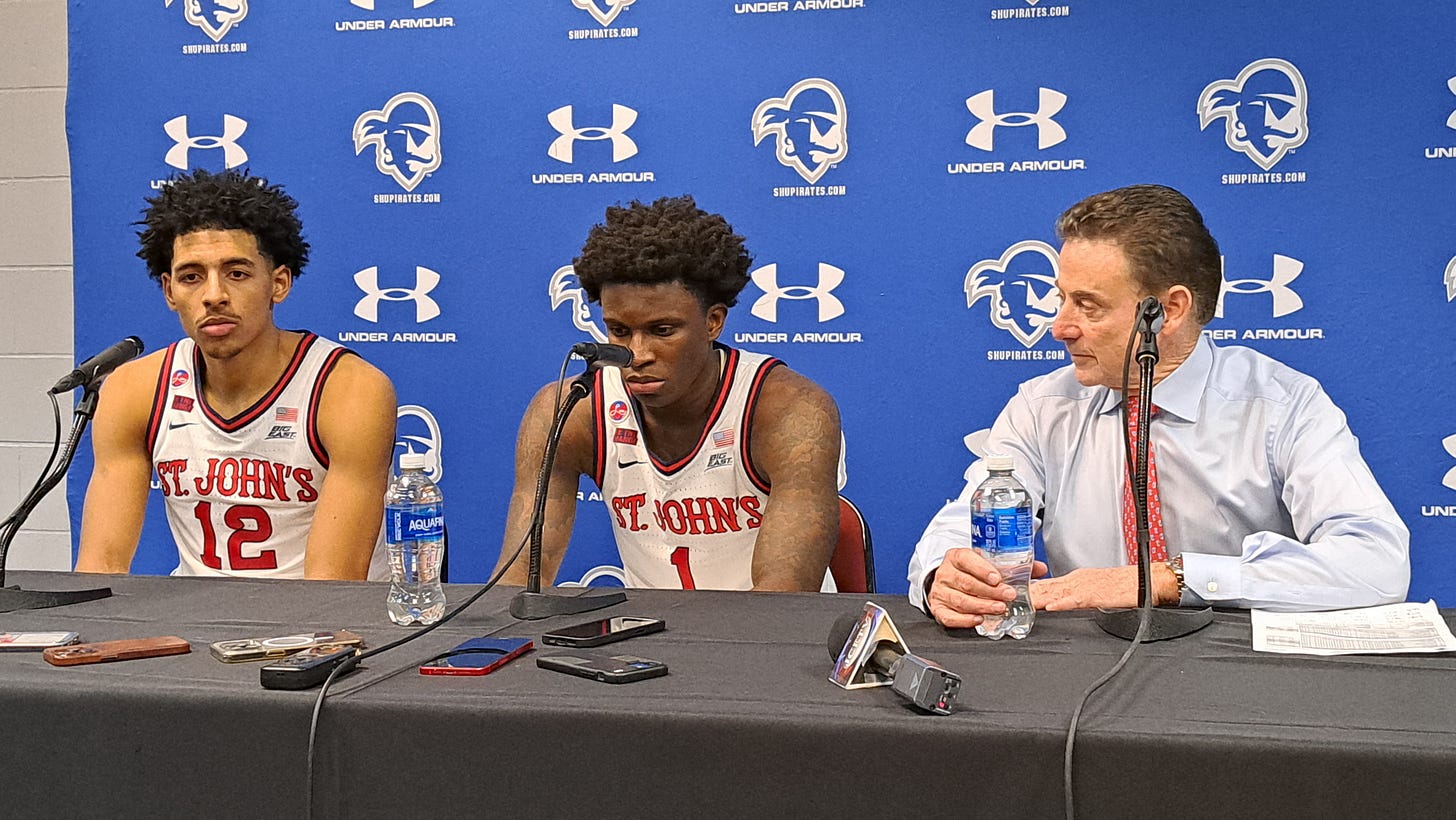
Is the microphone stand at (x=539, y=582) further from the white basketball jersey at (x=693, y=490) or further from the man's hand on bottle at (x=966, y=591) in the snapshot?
the white basketball jersey at (x=693, y=490)

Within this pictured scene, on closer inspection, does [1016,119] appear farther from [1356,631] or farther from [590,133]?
[1356,631]

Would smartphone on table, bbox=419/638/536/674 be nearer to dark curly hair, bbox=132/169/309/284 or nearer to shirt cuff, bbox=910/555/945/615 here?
shirt cuff, bbox=910/555/945/615

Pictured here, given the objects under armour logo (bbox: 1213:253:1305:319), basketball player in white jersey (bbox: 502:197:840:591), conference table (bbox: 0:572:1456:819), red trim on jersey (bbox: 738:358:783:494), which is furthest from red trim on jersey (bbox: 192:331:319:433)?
under armour logo (bbox: 1213:253:1305:319)

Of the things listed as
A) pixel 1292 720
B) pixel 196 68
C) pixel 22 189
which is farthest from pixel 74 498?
pixel 1292 720

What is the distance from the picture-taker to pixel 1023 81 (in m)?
2.97

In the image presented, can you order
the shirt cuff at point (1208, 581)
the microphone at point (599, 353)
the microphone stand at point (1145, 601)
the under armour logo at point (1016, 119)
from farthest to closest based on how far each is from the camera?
1. the under armour logo at point (1016, 119)
2. the microphone at point (599, 353)
3. the shirt cuff at point (1208, 581)
4. the microphone stand at point (1145, 601)

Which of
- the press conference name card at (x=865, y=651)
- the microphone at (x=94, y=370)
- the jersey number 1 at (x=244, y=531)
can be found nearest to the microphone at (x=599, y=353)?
the press conference name card at (x=865, y=651)

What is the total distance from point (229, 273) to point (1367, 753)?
2.19m

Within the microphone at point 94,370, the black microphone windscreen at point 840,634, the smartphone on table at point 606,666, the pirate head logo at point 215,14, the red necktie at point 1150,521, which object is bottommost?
the smartphone on table at point 606,666

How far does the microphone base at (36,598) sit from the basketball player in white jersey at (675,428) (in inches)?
27.2

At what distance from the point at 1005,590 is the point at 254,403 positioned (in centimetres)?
160

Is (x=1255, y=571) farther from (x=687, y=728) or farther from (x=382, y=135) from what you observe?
(x=382, y=135)

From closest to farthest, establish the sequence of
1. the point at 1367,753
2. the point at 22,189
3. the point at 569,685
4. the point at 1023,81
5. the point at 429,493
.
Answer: the point at 1367,753
the point at 569,685
the point at 429,493
the point at 1023,81
the point at 22,189

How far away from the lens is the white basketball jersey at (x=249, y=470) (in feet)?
8.06
